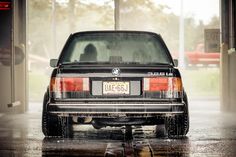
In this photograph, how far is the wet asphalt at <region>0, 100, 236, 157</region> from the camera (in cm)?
727

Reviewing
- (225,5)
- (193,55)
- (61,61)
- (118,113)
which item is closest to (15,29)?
(225,5)

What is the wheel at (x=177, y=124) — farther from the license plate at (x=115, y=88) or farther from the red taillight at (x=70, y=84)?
the red taillight at (x=70, y=84)

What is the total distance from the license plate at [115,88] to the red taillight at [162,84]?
0.24m

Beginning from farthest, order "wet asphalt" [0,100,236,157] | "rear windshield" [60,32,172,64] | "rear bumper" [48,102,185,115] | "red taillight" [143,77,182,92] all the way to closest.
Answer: "rear windshield" [60,32,172,64]
"red taillight" [143,77,182,92]
"rear bumper" [48,102,185,115]
"wet asphalt" [0,100,236,157]

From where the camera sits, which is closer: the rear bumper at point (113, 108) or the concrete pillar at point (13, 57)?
the rear bumper at point (113, 108)

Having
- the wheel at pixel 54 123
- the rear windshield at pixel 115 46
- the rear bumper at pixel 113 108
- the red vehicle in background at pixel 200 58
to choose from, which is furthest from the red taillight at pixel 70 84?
the red vehicle in background at pixel 200 58

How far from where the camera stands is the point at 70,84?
8148 mm

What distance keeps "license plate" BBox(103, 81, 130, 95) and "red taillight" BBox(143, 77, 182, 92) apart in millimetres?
237

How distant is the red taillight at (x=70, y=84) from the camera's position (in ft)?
26.6

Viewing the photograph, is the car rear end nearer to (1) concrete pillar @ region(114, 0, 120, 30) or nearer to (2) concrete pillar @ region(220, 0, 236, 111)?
(2) concrete pillar @ region(220, 0, 236, 111)

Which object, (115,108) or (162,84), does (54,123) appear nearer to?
(115,108)

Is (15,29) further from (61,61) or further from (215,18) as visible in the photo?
(215,18)

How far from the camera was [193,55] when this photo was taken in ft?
132

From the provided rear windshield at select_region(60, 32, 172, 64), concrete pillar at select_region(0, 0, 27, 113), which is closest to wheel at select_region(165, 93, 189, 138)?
rear windshield at select_region(60, 32, 172, 64)
